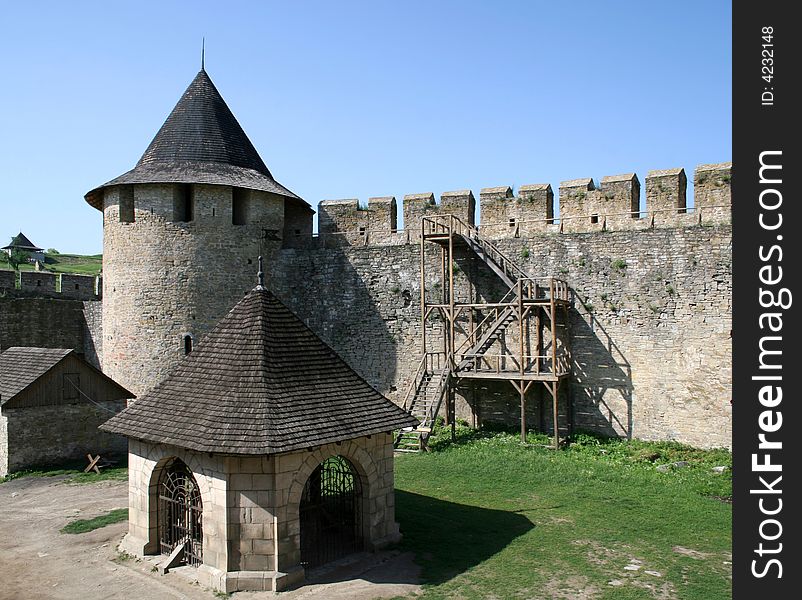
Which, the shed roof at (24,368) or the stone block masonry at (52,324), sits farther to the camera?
the stone block masonry at (52,324)

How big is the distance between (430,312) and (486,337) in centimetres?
227

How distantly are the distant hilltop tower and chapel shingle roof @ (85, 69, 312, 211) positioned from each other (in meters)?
0.04

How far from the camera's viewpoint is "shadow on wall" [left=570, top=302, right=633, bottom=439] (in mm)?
16484

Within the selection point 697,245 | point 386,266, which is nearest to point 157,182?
point 386,266

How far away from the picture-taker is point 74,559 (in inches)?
382

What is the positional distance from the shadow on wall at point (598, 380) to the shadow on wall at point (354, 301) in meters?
4.71

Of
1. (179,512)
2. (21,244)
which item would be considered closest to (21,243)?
(21,244)

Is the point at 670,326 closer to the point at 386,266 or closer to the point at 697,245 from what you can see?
the point at 697,245

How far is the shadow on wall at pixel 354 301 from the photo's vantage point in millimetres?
19359

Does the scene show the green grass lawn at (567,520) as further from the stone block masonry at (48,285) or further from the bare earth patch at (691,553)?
the stone block masonry at (48,285)

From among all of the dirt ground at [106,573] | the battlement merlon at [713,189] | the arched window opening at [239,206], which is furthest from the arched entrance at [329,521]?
the battlement merlon at [713,189]

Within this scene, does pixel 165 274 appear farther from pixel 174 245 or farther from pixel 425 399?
pixel 425 399

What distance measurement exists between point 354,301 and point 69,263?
4385 centimetres

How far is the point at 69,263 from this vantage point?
5509 centimetres
